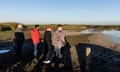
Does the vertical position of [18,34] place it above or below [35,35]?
below

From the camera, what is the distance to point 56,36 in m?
13.2

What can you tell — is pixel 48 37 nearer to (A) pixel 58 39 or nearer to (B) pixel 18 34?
(A) pixel 58 39

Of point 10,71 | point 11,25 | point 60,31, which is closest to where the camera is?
point 10,71

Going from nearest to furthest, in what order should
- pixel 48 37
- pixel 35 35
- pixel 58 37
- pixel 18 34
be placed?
pixel 58 37
pixel 48 37
pixel 35 35
pixel 18 34

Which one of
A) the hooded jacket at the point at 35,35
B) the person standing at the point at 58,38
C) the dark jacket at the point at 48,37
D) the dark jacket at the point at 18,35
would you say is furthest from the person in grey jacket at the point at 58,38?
the dark jacket at the point at 18,35

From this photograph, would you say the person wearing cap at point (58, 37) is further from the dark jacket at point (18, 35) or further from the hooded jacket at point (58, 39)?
the dark jacket at point (18, 35)

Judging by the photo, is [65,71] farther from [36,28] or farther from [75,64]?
[36,28]

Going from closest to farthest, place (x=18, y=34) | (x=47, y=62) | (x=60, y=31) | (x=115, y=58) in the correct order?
(x=60, y=31) < (x=47, y=62) < (x=18, y=34) < (x=115, y=58)

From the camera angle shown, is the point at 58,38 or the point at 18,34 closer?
the point at 58,38

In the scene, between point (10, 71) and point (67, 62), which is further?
point (67, 62)

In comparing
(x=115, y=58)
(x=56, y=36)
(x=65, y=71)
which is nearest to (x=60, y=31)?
(x=56, y=36)

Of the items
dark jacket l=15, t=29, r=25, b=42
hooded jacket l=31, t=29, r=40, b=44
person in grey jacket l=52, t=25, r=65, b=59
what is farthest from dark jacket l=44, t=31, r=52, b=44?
dark jacket l=15, t=29, r=25, b=42

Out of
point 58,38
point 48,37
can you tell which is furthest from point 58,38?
point 48,37

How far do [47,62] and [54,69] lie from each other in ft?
5.72
